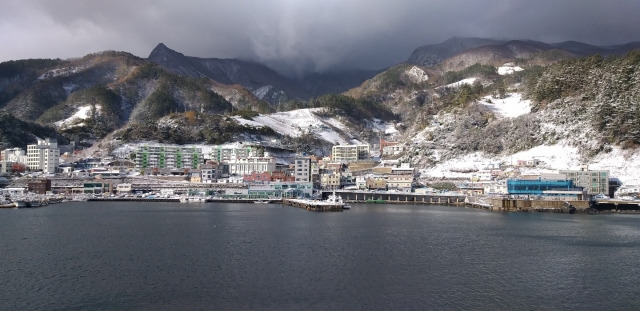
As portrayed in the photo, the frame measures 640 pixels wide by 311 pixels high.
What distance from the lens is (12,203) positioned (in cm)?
6788

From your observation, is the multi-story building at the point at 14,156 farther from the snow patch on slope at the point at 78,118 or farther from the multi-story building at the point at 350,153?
the multi-story building at the point at 350,153

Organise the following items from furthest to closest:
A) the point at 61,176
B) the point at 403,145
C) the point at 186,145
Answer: the point at 186,145, the point at 403,145, the point at 61,176

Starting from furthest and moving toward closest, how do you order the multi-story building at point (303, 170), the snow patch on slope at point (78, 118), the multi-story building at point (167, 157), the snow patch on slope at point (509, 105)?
1. the snow patch on slope at point (78, 118)
2. the multi-story building at point (167, 157)
3. the snow patch on slope at point (509, 105)
4. the multi-story building at point (303, 170)

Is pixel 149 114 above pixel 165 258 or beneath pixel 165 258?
above

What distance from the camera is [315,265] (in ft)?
99.5

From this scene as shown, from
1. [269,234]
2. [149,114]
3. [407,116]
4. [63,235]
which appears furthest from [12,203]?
[407,116]

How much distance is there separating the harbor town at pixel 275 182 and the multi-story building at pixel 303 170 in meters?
0.17

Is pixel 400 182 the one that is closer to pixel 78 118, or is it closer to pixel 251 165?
pixel 251 165

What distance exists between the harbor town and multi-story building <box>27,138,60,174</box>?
0.59ft

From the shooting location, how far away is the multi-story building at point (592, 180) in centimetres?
7062

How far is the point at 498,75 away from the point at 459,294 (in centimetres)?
15698

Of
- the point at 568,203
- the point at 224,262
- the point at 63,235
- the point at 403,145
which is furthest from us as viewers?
the point at 403,145

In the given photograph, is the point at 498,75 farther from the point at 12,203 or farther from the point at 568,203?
the point at 12,203

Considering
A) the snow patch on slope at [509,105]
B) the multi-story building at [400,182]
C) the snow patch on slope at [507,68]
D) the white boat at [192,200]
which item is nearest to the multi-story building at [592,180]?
the multi-story building at [400,182]
